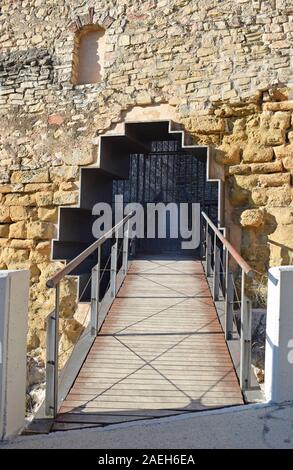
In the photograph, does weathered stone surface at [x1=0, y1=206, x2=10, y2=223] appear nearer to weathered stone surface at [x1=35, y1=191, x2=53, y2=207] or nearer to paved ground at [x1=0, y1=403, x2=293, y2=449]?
weathered stone surface at [x1=35, y1=191, x2=53, y2=207]

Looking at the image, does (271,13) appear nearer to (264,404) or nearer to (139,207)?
(139,207)

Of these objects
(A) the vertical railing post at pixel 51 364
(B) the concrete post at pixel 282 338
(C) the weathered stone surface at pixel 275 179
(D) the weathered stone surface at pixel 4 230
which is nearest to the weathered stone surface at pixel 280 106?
(C) the weathered stone surface at pixel 275 179

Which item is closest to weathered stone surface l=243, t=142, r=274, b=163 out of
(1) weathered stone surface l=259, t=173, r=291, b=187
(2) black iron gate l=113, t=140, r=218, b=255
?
(1) weathered stone surface l=259, t=173, r=291, b=187

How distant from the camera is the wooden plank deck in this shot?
3.02 metres

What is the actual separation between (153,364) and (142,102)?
403 cm

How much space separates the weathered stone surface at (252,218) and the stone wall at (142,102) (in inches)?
0.5

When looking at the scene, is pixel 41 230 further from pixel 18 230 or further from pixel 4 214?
pixel 4 214

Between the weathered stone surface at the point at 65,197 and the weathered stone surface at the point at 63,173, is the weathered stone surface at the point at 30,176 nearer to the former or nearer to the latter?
the weathered stone surface at the point at 63,173

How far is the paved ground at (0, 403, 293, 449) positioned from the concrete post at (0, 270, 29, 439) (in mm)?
156

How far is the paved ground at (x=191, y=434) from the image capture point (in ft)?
8.17

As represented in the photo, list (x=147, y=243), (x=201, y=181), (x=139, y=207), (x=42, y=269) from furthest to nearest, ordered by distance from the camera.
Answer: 1. (x=201, y=181)
2. (x=147, y=243)
3. (x=139, y=207)
4. (x=42, y=269)

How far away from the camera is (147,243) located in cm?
913
